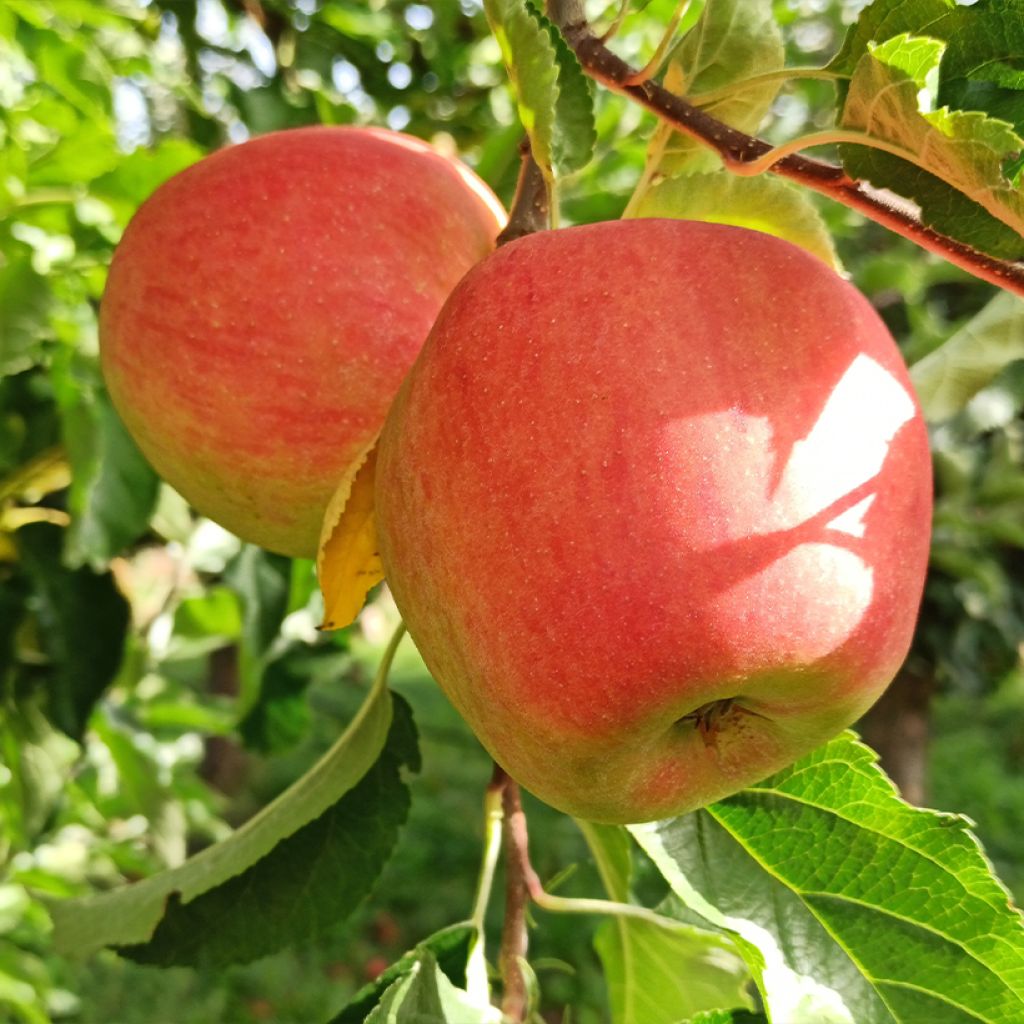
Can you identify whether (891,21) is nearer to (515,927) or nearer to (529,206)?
(529,206)

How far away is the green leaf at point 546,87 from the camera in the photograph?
2.12 feet

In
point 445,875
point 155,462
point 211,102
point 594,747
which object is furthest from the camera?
point 445,875

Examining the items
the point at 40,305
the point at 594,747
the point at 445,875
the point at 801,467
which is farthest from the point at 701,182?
the point at 445,875

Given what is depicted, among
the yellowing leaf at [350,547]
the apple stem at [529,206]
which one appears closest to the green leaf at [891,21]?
the apple stem at [529,206]

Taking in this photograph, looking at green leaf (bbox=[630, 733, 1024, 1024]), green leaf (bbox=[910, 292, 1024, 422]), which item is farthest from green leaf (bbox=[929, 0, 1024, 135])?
green leaf (bbox=[910, 292, 1024, 422])

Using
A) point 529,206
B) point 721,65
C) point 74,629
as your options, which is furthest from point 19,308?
point 721,65

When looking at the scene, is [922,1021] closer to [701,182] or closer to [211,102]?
[701,182]

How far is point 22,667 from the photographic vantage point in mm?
1318

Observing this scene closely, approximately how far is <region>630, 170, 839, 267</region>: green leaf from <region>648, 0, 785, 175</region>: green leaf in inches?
2.1

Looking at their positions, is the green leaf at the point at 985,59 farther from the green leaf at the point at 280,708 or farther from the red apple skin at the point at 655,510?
the green leaf at the point at 280,708

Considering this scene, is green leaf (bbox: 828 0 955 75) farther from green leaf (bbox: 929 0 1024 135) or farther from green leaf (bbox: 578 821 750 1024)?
green leaf (bbox: 578 821 750 1024)

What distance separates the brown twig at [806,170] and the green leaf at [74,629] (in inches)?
31.1

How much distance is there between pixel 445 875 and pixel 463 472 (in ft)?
14.1

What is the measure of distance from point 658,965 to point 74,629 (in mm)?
694
